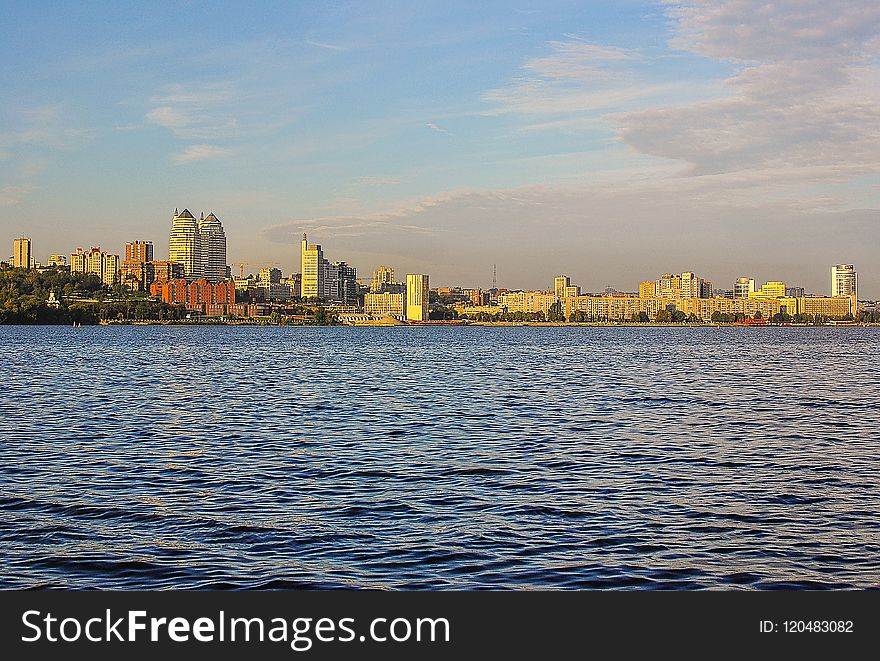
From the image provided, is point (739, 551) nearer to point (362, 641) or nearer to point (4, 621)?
point (362, 641)

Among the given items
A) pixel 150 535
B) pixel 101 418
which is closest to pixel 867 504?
pixel 150 535

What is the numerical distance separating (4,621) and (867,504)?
14.7m

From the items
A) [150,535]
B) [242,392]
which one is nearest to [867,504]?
[150,535]

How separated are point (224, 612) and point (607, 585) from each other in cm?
545

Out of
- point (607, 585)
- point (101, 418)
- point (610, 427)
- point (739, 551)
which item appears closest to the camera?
point (607, 585)

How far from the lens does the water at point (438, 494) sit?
1378 centimetres

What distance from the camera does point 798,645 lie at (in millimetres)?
9016

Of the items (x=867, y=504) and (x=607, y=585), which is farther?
(x=867, y=504)

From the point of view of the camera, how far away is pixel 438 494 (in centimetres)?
1930

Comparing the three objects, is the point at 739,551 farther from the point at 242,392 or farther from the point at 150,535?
the point at 242,392

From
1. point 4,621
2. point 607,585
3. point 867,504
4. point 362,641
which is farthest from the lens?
point 867,504

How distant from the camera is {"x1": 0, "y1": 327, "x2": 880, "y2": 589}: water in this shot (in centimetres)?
1378

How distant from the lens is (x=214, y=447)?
26.2m

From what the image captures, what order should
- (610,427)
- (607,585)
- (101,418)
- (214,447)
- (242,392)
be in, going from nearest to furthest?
(607,585) → (214,447) → (610,427) → (101,418) → (242,392)
